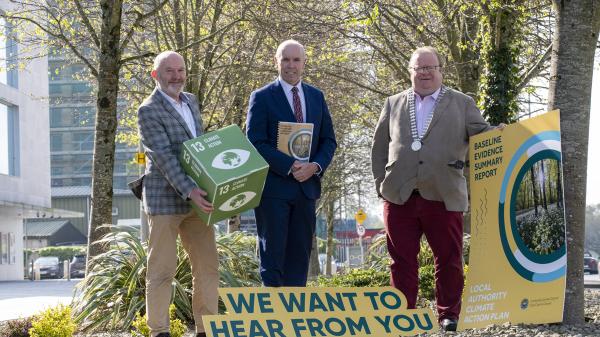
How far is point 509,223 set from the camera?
6.41 m

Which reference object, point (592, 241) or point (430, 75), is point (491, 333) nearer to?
point (430, 75)

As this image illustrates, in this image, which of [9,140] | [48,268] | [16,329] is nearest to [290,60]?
[16,329]

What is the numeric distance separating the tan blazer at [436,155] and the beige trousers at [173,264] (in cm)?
134

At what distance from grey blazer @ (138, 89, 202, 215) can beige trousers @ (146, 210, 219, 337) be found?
0.30ft

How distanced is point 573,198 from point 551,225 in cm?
76

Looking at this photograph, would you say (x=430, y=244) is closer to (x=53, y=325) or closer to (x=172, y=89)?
(x=172, y=89)

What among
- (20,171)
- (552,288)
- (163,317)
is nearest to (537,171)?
(552,288)

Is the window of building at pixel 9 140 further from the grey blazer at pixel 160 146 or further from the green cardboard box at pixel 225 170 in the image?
the green cardboard box at pixel 225 170

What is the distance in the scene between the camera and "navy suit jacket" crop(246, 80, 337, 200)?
6531mm

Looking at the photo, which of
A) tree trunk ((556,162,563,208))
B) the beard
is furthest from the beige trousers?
tree trunk ((556,162,563,208))

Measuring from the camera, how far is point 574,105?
6.87 metres

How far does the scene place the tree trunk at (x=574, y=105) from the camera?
22.3 ft

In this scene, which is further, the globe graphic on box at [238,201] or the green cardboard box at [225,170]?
the globe graphic on box at [238,201]

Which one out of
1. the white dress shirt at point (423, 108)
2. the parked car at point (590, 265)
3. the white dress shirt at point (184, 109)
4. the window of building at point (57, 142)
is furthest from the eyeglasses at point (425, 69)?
the window of building at point (57, 142)
